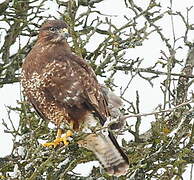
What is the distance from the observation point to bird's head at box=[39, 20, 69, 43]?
602 cm

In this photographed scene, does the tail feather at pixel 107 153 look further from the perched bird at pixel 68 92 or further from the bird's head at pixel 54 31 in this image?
the bird's head at pixel 54 31

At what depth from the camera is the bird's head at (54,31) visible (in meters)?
6.02

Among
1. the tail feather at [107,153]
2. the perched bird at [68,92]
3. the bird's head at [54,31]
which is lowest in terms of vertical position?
the tail feather at [107,153]

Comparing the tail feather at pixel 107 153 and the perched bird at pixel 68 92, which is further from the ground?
the perched bird at pixel 68 92

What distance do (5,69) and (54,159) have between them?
194cm

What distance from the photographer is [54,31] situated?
618cm

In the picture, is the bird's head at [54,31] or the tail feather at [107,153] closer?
the tail feather at [107,153]

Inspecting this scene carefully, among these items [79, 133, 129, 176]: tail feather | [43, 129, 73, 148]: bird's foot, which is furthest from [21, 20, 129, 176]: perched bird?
[43, 129, 73, 148]: bird's foot

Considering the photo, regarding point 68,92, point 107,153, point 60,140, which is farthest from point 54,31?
point 107,153

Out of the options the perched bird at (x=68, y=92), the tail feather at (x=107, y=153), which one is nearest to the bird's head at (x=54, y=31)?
the perched bird at (x=68, y=92)

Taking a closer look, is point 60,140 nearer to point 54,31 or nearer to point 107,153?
point 107,153

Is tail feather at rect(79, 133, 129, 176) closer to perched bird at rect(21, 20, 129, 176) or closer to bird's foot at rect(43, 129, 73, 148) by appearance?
perched bird at rect(21, 20, 129, 176)

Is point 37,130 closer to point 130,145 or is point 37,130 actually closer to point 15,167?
point 15,167

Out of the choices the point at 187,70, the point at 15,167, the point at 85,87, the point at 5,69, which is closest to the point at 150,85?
the point at 187,70
